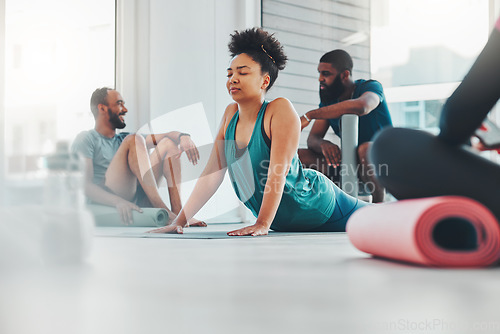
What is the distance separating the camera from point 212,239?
1914 millimetres

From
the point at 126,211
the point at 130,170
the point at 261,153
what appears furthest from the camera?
the point at 130,170

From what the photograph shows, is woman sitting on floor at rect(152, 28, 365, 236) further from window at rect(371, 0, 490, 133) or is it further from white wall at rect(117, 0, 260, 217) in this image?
window at rect(371, 0, 490, 133)

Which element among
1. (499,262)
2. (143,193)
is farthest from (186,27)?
(499,262)

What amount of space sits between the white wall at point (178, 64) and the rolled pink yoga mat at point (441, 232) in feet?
9.38

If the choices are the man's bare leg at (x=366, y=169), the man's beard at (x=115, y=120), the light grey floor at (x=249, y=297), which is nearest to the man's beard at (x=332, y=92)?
the man's bare leg at (x=366, y=169)

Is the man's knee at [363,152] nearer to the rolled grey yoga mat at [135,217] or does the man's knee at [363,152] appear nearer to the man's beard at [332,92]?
the man's beard at [332,92]

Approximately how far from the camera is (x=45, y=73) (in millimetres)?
3309

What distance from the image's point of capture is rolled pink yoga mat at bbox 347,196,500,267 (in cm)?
88

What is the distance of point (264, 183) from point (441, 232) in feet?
3.81

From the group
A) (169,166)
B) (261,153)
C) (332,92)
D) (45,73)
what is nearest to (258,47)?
(261,153)

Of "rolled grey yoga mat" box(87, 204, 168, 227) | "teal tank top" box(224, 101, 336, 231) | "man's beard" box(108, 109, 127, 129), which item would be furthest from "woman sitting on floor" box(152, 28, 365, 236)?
"man's beard" box(108, 109, 127, 129)

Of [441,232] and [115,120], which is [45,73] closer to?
[115,120]

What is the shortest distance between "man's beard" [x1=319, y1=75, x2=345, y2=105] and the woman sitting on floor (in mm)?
1025

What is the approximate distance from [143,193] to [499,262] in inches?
103
